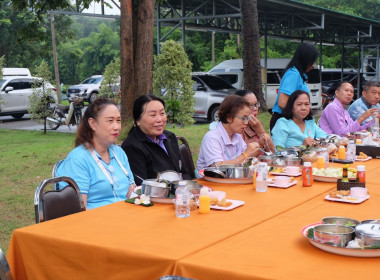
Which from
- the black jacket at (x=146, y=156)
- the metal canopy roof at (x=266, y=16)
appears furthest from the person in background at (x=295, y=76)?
the metal canopy roof at (x=266, y=16)

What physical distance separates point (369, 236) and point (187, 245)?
2.62ft

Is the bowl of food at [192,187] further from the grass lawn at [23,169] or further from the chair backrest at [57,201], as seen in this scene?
the grass lawn at [23,169]

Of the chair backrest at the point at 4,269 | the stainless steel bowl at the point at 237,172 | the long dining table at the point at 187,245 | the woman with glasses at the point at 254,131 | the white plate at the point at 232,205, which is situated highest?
the woman with glasses at the point at 254,131

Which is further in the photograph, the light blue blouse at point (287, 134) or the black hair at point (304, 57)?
the black hair at point (304, 57)

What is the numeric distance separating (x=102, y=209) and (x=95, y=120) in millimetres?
861

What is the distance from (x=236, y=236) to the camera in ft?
8.54

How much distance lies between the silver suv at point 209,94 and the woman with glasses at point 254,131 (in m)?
9.92

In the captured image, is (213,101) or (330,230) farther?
(213,101)

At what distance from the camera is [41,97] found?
1480 centimetres

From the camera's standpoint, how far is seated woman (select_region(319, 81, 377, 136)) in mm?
6973

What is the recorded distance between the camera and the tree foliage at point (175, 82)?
41.0 feet

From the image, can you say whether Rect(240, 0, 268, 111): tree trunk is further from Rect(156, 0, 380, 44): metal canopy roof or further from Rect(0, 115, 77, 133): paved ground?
Rect(0, 115, 77, 133): paved ground

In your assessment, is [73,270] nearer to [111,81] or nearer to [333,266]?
[333,266]

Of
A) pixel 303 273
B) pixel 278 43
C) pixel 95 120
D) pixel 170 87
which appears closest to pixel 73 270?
pixel 303 273
